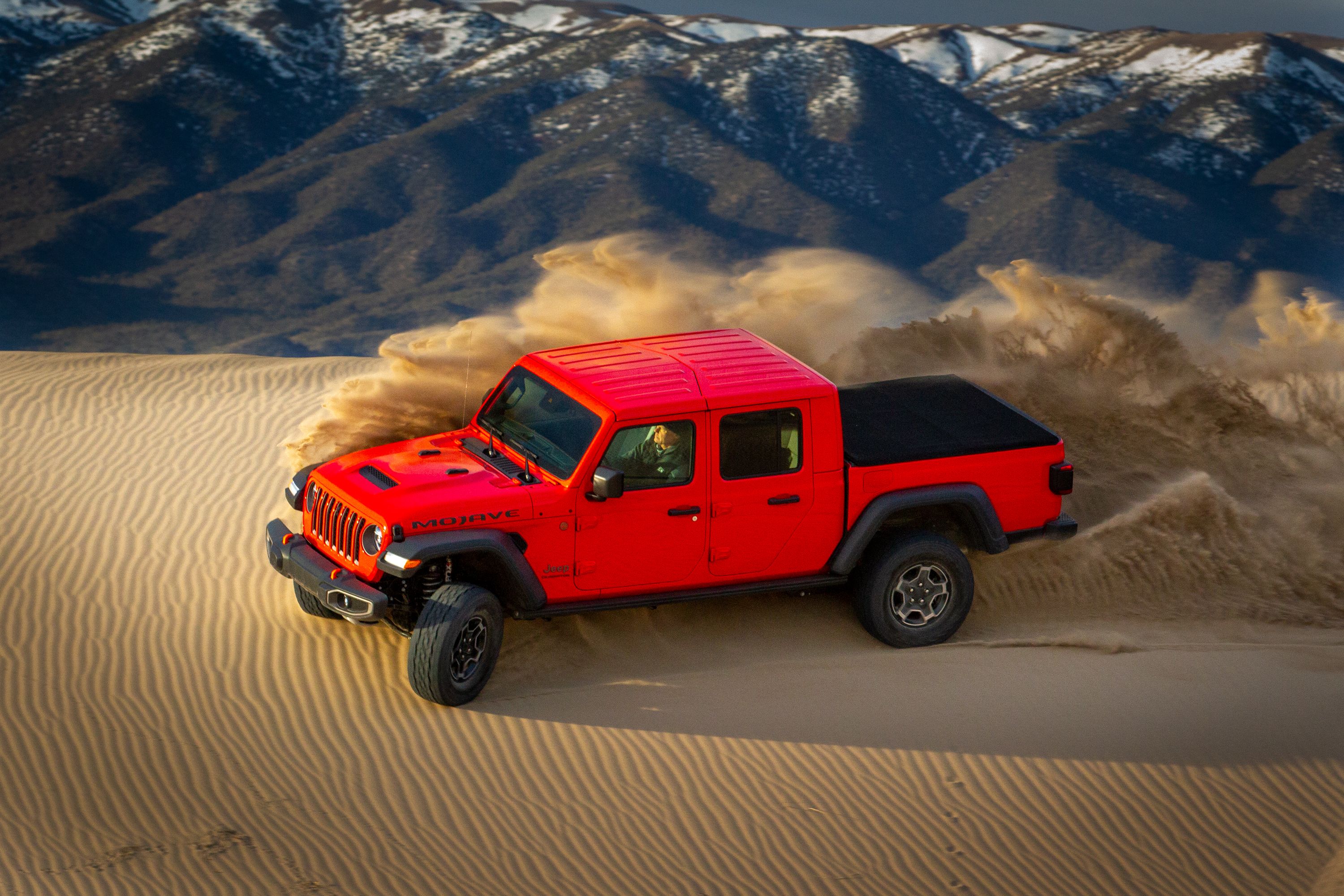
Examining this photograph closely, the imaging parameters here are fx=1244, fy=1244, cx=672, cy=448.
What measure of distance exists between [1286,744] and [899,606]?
8.51 feet

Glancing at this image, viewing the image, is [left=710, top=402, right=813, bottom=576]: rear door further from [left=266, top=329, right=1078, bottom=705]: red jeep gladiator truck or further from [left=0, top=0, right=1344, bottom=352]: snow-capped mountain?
[left=0, top=0, right=1344, bottom=352]: snow-capped mountain

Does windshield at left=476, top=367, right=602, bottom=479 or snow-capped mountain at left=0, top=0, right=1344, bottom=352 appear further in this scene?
snow-capped mountain at left=0, top=0, right=1344, bottom=352

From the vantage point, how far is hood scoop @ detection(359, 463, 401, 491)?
7.65 m

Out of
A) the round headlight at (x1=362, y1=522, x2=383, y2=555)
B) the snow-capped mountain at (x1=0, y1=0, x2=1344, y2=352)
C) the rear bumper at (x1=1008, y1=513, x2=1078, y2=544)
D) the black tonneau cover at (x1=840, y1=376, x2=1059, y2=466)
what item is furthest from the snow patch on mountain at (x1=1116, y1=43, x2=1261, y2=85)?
the round headlight at (x1=362, y1=522, x2=383, y2=555)

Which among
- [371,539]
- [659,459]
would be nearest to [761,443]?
[659,459]

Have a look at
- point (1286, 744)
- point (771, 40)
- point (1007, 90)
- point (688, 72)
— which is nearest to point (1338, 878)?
point (1286, 744)

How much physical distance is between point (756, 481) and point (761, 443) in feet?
0.81

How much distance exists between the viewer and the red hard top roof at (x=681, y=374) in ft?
25.5

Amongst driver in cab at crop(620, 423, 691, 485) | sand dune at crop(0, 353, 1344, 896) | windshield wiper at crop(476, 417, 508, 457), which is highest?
driver in cab at crop(620, 423, 691, 485)

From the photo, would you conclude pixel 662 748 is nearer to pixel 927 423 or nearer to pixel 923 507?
pixel 923 507

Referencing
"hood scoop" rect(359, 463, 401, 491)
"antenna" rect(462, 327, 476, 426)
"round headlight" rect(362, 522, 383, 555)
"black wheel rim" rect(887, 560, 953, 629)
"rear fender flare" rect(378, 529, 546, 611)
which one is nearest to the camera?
"rear fender flare" rect(378, 529, 546, 611)

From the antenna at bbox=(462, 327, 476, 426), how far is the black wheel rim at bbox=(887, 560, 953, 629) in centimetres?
441

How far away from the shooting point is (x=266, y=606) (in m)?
9.08

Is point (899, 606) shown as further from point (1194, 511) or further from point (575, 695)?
point (1194, 511)
